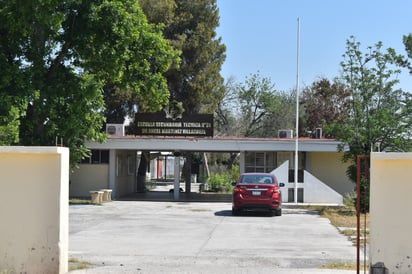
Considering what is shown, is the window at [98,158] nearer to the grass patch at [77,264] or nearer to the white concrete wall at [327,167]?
the white concrete wall at [327,167]

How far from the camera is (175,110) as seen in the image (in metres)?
42.1

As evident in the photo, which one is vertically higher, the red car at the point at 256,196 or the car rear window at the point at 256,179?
the car rear window at the point at 256,179

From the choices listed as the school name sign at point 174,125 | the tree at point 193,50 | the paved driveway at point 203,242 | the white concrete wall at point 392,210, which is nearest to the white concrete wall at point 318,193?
the school name sign at point 174,125

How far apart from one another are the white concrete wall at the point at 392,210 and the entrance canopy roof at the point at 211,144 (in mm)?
21572

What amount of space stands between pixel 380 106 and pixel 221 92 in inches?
866

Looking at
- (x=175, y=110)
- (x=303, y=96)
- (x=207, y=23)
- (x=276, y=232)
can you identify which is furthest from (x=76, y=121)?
(x=303, y=96)

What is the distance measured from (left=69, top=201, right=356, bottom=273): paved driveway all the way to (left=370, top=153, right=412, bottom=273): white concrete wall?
1.60 meters

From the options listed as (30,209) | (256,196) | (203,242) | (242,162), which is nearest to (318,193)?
(242,162)

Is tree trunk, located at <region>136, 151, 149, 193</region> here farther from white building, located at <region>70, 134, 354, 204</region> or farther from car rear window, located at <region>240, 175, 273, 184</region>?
car rear window, located at <region>240, 175, 273, 184</region>

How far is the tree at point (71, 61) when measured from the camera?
2153cm

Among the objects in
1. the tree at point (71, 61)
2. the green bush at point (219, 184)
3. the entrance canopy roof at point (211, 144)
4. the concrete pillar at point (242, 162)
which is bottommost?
the green bush at point (219, 184)

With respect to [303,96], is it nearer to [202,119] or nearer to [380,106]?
[202,119]

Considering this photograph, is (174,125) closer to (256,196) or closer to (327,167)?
(327,167)

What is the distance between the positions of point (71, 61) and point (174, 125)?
830 cm
